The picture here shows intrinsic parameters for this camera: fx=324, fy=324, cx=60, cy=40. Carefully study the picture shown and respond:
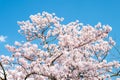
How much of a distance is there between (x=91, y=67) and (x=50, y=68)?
2.53 meters

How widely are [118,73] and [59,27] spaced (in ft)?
21.1

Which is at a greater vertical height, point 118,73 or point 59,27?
point 59,27

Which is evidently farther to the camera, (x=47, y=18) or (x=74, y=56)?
(x=47, y=18)

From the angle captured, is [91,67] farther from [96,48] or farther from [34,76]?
[96,48]

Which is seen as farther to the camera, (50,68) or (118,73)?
(118,73)

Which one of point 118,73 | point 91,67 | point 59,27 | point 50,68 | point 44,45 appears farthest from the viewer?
point 59,27

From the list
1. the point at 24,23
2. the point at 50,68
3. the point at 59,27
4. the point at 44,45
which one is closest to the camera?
the point at 50,68

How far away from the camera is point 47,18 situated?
80.9 ft

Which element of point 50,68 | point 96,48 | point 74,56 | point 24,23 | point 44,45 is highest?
point 24,23

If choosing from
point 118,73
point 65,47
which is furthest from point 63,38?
point 118,73

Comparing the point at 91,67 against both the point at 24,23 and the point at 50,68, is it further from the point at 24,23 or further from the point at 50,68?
the point at 24,23

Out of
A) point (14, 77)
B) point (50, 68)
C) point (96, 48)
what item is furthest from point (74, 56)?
point (96, 48)

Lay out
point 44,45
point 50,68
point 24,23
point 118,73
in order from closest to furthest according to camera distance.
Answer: point 50,68 < point 118,73 < point 44,45 < point 24,23

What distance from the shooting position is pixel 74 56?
17953 mm
